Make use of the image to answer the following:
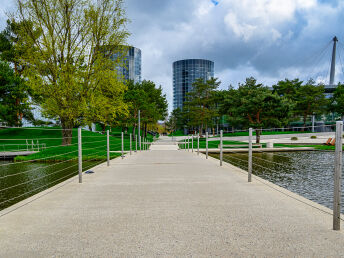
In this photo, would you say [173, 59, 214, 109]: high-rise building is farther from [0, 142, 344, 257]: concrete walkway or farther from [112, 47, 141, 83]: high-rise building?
[0, 142, 344, 257]: concrete walkway

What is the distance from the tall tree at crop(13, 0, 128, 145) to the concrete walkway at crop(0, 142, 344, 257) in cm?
1355

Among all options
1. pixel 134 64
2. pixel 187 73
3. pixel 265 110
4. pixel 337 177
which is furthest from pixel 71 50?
pixel 187 73

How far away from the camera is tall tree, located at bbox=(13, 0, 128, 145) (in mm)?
16391

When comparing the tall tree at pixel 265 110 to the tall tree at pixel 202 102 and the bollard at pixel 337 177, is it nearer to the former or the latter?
the tall tree at pixel 202 102

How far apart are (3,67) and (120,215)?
94.8ft

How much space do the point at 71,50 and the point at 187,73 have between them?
9400cm

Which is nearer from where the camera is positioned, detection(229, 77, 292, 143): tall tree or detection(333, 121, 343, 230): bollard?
detection(333, 121, 343, 230): bollard

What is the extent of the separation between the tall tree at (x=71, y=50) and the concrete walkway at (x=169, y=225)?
1355 cm

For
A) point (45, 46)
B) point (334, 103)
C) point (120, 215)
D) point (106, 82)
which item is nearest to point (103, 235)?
point (120, 215)

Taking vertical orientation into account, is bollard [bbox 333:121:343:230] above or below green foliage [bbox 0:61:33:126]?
below

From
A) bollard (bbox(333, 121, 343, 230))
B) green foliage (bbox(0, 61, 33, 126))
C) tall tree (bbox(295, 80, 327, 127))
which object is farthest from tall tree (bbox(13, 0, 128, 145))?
tall tree (bbox(295, 80, 327, 127))

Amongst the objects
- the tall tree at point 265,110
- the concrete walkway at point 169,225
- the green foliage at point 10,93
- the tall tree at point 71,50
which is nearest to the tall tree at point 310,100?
the tall tree at point 265,110

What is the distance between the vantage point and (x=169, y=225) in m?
2.84

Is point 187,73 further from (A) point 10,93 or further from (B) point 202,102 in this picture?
(A) point 10,93
